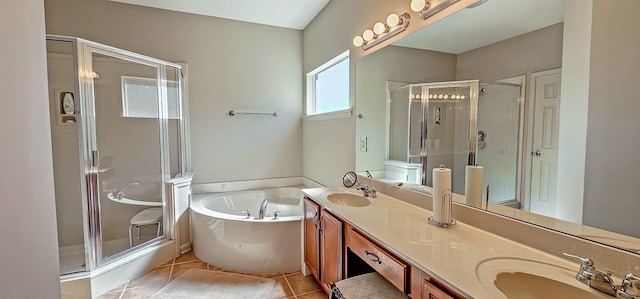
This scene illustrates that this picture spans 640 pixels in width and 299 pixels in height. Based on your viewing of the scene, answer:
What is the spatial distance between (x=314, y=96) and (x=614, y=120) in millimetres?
2977

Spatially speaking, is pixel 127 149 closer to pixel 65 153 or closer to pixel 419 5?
pixel 65 153

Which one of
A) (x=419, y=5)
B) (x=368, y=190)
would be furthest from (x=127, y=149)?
(x=419, y=5)

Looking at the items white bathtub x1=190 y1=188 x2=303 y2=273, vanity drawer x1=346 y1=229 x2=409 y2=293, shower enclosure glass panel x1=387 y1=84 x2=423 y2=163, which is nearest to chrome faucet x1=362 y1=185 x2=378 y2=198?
shower enclosure glass panel x1=387 y1=84 x2=423 y2=163

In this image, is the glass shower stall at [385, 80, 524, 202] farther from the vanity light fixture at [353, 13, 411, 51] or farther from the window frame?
the window frame

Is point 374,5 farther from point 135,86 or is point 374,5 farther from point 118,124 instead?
Answer: point 118,124

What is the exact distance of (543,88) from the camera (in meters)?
1.12

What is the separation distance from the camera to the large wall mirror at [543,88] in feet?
2.98

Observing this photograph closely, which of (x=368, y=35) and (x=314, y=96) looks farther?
(x=314, y=96)

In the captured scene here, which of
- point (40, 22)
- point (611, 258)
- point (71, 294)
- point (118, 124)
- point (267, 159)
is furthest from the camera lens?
point (267, 159)

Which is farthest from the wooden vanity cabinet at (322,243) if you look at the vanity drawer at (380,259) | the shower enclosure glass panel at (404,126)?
the shower enclosure glass panel at (404,126)

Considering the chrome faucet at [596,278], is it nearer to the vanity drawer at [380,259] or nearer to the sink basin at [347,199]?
the vanity drawer at [380,259]

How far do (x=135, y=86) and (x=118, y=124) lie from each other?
42cm

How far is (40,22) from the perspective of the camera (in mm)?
777

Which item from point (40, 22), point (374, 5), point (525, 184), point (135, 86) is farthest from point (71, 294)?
point (374, 5)
